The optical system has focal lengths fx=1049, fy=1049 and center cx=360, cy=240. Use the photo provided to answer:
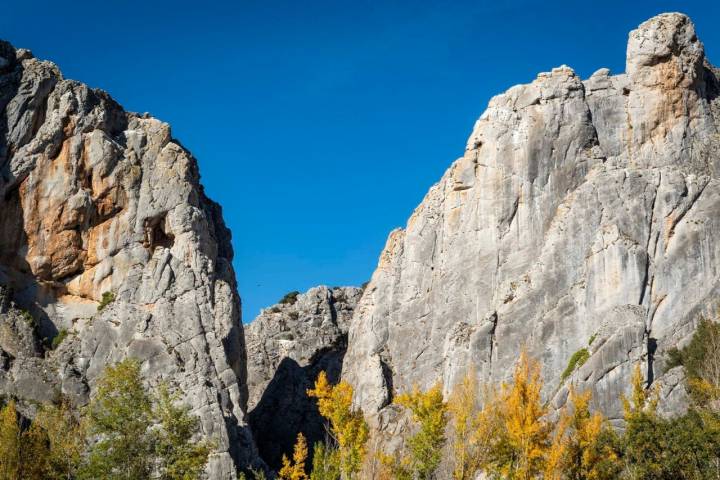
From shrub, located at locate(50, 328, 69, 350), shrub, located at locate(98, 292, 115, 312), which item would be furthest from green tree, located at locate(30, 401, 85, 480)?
shrub, located at locate(98, 292, 115, 312)

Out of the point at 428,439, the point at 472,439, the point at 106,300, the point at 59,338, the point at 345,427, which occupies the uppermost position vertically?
the point at 106,300

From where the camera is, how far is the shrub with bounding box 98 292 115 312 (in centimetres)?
7618

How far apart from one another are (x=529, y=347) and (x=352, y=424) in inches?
1317

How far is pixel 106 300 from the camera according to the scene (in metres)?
76.6

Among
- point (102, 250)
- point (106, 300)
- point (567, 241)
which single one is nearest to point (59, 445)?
point (106, 300)

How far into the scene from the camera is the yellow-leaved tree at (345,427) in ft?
143

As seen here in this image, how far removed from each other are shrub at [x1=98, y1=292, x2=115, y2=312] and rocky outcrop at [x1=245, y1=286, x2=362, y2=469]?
2035 cm

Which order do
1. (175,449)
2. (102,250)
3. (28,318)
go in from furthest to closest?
(102,250) → (28,318) → (175,449)


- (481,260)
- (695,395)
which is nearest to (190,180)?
(481,260)

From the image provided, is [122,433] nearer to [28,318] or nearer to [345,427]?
[345,427]

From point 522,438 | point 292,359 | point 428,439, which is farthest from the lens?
point 292,359

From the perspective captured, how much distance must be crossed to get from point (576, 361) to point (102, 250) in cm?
3538

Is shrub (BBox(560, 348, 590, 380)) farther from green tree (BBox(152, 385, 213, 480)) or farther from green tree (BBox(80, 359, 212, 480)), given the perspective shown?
green tree (BBox(80, 359, 212, 480))

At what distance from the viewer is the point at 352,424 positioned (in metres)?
44.9
